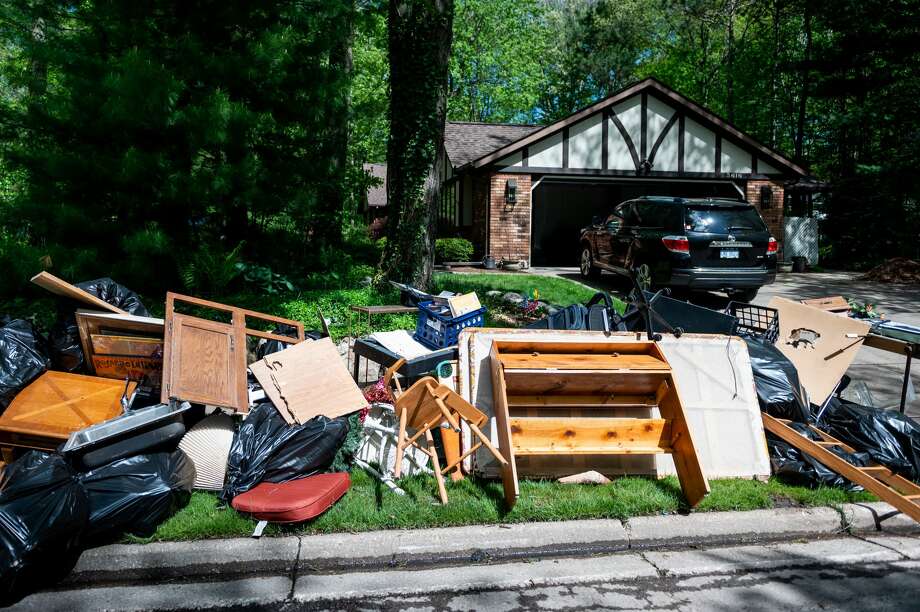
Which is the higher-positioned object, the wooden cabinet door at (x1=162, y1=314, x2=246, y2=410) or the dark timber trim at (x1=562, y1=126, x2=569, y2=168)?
the dark timber trim at (x1=562, y1=126, x2=569, y2=168)

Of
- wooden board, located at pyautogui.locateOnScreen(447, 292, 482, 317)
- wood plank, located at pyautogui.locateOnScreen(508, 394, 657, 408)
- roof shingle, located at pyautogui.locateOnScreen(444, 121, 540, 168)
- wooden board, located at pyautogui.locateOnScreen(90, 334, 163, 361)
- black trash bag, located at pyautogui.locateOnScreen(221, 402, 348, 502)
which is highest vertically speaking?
roof shingle, located at pyautogui.locateOnScreen(444, 121, 540, 168)

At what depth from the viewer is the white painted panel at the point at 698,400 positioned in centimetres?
444

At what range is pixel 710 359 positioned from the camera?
4.78 metres

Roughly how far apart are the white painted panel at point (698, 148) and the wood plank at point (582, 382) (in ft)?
48.4

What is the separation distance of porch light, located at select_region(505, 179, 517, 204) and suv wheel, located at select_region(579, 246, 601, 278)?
10.4ft

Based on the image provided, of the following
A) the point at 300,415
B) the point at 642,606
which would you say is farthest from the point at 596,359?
the point at 300,415

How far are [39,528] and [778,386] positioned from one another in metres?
4.70

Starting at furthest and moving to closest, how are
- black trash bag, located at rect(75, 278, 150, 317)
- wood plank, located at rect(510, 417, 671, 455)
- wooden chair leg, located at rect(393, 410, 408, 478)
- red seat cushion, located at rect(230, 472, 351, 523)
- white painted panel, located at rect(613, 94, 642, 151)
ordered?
white painted panel, located at rect(613, 94, 642, 151) → black trash bag, located at rect(75, 278, 150, 317) → wood plank, located at rect(510, 417, 671, 455) → wooden chair leg, located at rect(393, 410, 408, 478) → red seat cushion, located at rect(230, 472, 351, 523)

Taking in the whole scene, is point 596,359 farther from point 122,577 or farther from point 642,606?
point 122,577

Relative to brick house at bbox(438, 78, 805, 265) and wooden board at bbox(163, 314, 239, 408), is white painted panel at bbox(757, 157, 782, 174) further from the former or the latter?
wooden board at bbox(163, 314, 239, 408)

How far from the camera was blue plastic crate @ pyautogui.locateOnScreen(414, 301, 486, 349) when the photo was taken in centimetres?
520

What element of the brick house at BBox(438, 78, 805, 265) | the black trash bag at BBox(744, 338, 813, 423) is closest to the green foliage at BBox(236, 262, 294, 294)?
the black trash bag at BBox(744, 338, 813, 423)

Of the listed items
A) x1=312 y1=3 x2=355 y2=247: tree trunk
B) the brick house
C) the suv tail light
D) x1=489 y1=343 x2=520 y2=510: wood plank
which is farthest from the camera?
the brick house

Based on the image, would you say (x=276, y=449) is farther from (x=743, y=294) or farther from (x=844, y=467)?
(x=743, y=294)
